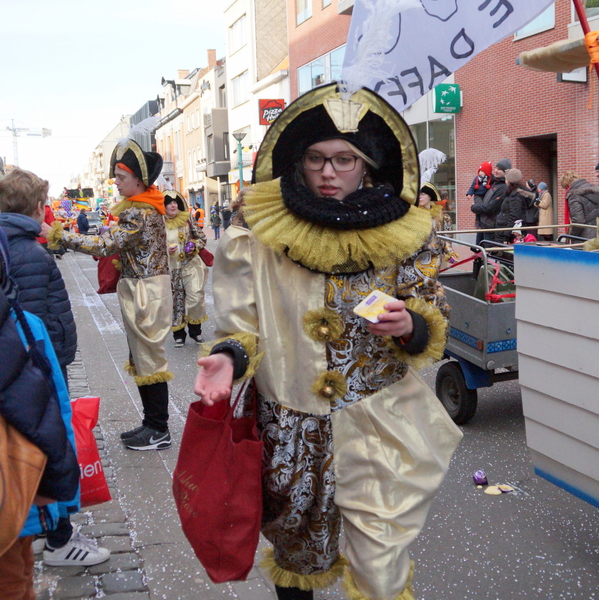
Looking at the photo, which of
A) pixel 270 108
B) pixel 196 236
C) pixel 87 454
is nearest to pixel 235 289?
pixel 87 454

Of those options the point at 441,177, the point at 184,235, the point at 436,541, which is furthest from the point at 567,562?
the point at 441,177

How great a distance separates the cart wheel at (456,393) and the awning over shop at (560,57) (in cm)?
216

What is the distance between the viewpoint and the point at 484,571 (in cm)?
296

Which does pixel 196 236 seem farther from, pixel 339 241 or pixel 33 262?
pixel 339 241

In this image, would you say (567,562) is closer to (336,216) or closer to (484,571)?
(484,571)

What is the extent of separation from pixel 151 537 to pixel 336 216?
6.86 feet

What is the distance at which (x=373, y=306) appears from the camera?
1.91 m

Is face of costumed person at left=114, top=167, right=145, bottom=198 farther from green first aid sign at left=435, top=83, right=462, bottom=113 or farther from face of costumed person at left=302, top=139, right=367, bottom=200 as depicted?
green first aid sign at left=435, top=83, right=462, bottom=113

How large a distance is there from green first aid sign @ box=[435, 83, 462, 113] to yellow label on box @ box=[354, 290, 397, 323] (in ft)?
53.2

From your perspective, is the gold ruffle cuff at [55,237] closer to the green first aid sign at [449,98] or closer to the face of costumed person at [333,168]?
the face of costumed person at [333,168]

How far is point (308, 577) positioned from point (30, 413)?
3.43 feet

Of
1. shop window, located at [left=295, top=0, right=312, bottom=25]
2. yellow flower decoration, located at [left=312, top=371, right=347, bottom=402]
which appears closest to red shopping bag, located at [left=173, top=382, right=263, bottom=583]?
yellow flower decoration, located at [left=312, top=371, right=347, bottom=402]

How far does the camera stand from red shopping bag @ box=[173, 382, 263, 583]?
77.8 inches

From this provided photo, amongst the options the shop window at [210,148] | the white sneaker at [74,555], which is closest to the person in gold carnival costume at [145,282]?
the white sneaker at [74,555]
